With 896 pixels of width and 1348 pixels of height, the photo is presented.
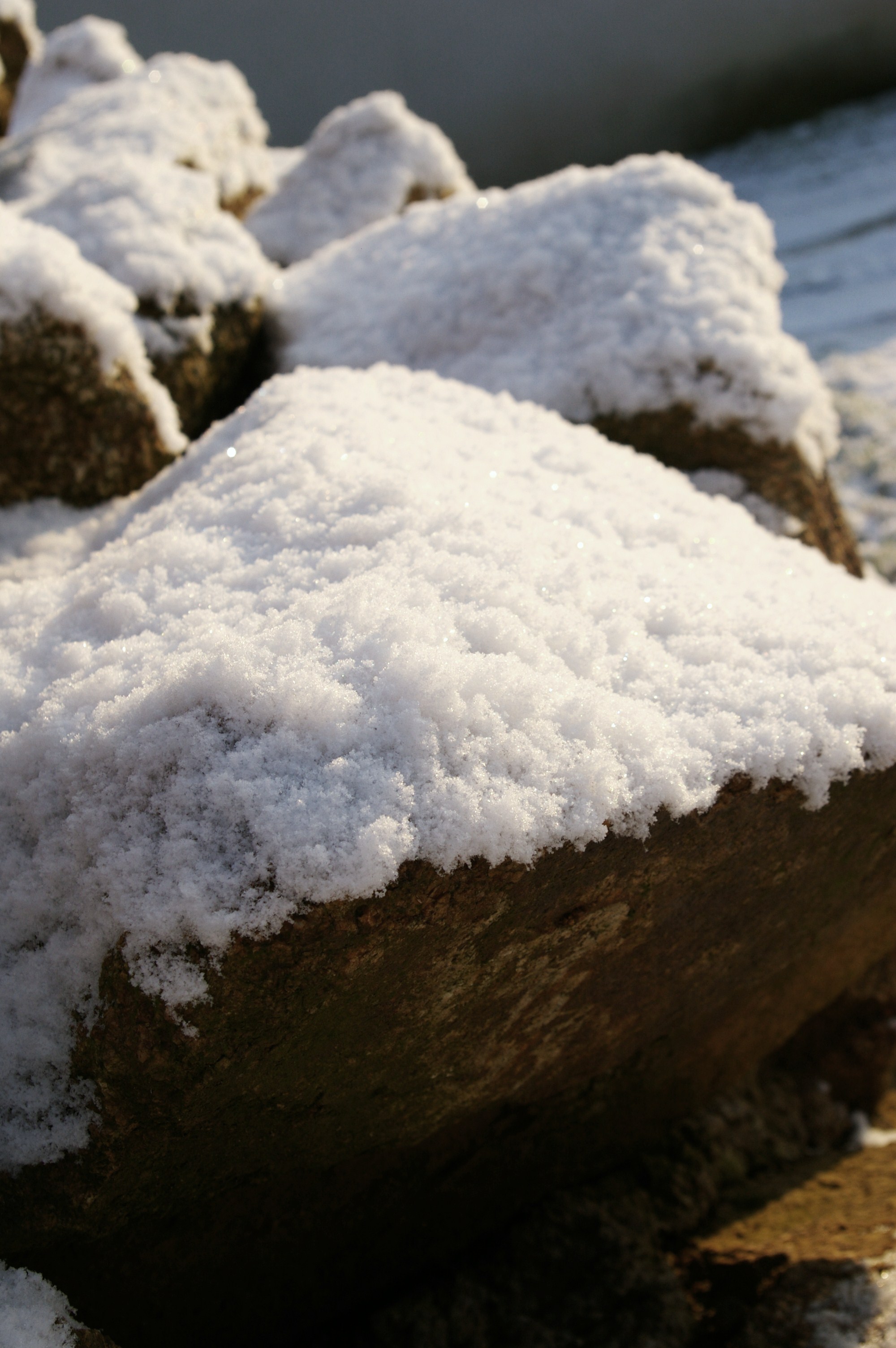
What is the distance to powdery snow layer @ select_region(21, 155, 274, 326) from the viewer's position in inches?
83.8

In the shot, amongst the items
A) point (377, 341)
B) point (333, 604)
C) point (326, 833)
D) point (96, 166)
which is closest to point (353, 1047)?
point (326, 833)

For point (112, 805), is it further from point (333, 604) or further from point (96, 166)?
point (96, 166)

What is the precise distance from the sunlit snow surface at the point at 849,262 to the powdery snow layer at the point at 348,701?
3162mm

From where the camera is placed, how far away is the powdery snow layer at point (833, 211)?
598 centimetres

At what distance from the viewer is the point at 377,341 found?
7.79 ft

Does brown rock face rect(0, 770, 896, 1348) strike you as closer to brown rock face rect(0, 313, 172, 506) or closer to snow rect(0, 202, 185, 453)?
brown rock face rect(0, 313, 172, 506)

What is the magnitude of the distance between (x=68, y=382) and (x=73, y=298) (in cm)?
16

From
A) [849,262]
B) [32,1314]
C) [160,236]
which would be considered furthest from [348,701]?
[849,262]

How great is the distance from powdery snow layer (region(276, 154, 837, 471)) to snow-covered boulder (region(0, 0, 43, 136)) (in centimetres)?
445

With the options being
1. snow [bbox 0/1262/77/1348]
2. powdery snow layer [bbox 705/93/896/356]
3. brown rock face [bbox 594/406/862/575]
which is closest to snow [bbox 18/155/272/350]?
brown rock face [bbox 594/406/862/575]

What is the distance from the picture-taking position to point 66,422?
179 cm

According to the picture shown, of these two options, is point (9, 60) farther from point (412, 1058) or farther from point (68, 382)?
point (412, 1058)

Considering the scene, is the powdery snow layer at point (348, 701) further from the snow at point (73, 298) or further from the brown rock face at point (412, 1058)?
the snow at point (73, 298)

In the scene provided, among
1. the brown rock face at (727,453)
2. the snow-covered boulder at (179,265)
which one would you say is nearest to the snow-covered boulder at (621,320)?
the brown rock face at (727,453)
